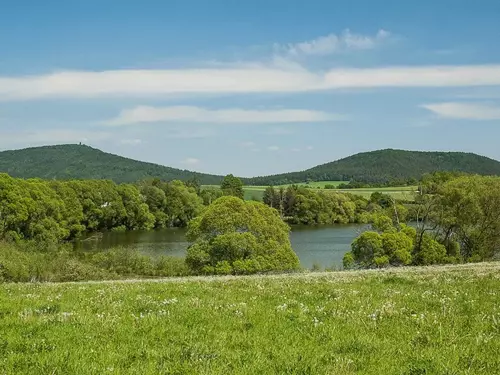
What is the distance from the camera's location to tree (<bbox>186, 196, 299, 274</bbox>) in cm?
6712

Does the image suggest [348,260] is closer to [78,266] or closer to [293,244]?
[78,266]

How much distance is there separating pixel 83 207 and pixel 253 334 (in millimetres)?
149465

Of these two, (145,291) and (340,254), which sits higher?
(145,291)

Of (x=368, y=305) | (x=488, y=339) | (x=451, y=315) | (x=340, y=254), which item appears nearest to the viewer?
(x=488, y=339)

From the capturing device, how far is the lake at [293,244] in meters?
95.4

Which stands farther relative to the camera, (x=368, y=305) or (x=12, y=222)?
(x=12, y=222)

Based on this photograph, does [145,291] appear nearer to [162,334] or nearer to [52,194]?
[162,334]

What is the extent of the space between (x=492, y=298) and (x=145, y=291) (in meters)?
10.7

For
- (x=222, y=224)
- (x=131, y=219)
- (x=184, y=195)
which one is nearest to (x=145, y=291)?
(x=222, y=224)

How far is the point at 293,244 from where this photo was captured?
11869 cm

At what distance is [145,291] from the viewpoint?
17125 millimetres

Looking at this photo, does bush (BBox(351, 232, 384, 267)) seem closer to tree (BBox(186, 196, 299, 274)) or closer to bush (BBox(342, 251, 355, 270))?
bush (BBox(342, 251, 355, 270))

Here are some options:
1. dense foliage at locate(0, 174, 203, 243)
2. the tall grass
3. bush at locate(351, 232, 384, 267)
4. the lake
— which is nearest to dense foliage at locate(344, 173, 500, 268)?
bush at locate(351, 232, 384, 267)

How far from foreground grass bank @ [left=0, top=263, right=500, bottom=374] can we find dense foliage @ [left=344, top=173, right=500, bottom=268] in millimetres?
58060
